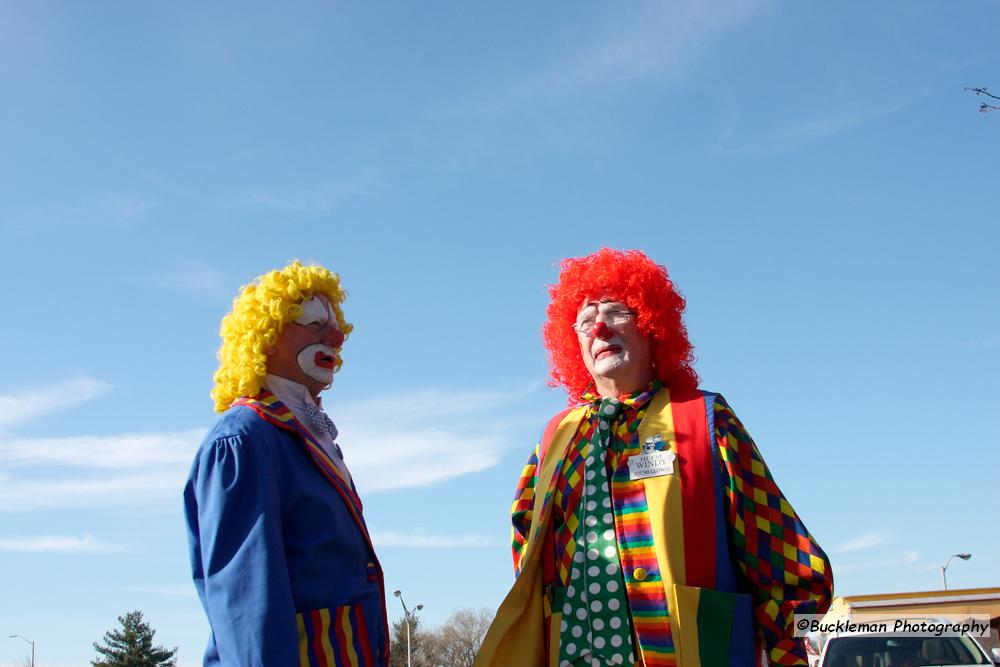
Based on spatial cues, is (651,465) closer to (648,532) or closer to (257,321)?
(648,532)

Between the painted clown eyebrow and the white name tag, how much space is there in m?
1.52

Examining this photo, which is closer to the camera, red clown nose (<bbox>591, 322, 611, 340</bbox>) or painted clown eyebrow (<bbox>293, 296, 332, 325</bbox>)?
painted clown eyebrow (<bbox>293, 296, 332, 325</bbox>)

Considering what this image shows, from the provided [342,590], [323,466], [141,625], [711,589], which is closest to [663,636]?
[711,589]

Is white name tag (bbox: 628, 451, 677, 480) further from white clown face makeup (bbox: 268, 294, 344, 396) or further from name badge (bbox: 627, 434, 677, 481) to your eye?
white clown face makeup (bbox: 268, 294, 344, 396)

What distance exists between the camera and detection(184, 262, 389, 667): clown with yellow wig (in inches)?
126

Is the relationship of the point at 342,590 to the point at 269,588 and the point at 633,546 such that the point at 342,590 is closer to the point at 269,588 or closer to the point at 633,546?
the point at 269,588

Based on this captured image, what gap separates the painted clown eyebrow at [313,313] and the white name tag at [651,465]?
1.52 metres

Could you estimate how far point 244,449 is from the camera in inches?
138

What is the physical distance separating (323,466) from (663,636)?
1.49 m

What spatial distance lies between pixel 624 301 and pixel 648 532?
1.22 metres

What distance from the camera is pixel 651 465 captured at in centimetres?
413

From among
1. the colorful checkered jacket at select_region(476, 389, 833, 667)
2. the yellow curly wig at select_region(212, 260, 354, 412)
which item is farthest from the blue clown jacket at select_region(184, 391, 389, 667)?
the colorful checkered jacket at select_region(476, 389, 833, 667)

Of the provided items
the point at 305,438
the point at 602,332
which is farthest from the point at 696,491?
the point at 305,438

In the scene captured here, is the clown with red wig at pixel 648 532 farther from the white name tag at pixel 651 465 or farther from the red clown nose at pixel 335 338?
the red clown nose at pixel 335 338
